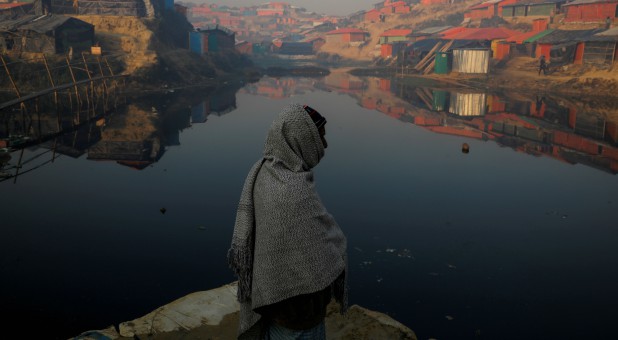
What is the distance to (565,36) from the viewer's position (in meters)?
33.6

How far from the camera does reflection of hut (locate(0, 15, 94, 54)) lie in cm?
2884

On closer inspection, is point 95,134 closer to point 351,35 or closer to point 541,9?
point 541,9

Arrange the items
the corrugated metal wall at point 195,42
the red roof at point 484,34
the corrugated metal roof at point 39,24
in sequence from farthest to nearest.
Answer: the corrugated metal wall at point 195,42, the red roof at point 484,34, the corrugated metal roof at point 39,24

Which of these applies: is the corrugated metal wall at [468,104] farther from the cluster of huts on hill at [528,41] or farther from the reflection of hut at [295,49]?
the reflection of hut at [295,49]

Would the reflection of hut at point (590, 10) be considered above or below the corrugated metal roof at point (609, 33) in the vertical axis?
above

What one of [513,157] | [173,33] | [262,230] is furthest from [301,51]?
[262,230]

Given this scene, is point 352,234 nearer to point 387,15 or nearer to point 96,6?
point 96,6

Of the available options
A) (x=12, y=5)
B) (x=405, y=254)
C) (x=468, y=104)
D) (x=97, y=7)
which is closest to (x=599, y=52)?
(x=468, y=104)

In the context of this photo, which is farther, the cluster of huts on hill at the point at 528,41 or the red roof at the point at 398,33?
the red roof at the point at 398,33

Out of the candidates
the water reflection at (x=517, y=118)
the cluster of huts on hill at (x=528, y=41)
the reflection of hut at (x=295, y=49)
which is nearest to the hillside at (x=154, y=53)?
the water reflection at (x=517, y=118)

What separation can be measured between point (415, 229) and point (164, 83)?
2490cm

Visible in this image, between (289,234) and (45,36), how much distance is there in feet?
102

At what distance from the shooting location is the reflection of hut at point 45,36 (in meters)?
28.8

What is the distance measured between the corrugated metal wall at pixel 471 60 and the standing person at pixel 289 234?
124 ft
